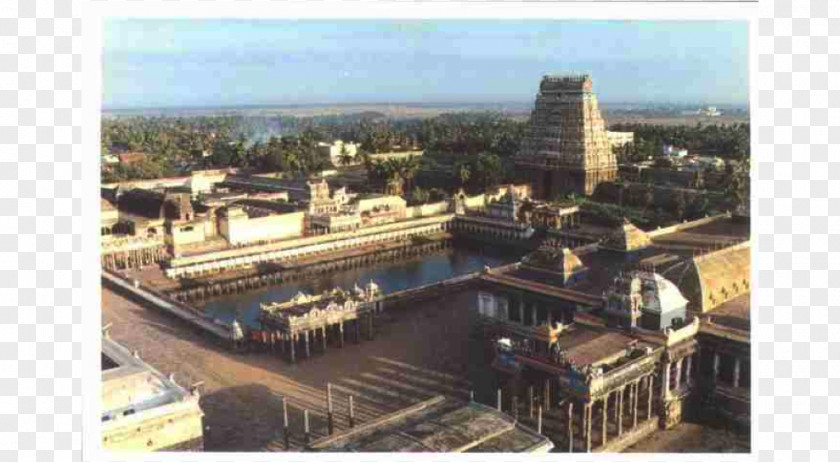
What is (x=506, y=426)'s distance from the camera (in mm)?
14891

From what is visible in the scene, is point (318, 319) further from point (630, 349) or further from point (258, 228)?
point (258, 228)

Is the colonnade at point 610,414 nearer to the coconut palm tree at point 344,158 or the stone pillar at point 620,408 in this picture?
the stone pillar at point 620,408

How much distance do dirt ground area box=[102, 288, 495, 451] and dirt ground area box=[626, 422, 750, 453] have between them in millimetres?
3993

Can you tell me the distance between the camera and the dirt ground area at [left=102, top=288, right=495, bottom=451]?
691 inches

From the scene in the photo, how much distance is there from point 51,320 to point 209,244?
25.2 meters

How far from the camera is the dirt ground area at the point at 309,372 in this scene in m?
17.5

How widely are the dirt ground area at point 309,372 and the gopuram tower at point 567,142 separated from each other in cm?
2524

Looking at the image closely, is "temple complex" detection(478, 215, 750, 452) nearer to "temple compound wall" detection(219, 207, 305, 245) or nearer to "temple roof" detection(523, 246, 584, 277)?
"temple roof" detection(523, 246, 584, 277)

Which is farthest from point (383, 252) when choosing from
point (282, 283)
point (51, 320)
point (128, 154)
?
point (128, 154)

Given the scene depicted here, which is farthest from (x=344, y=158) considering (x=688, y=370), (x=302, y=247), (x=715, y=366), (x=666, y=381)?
(x=666, y=381)

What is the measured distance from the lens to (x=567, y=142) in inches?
1939

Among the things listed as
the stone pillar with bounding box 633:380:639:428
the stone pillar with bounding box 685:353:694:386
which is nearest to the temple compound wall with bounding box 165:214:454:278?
the stone pillar with bounding box 633:380:639:428

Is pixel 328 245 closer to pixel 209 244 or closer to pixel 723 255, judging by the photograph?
pixel 209 244

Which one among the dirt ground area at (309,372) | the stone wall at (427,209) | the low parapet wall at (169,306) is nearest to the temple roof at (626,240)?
the dirt ground area at (309,372)
